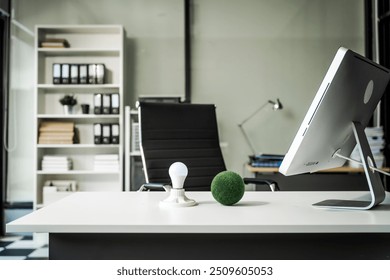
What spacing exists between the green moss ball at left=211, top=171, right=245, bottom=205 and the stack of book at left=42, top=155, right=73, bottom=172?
9.60ft

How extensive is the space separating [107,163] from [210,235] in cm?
302

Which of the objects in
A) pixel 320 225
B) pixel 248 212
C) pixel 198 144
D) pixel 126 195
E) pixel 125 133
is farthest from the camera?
pixel 125 133

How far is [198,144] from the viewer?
8.39 feet

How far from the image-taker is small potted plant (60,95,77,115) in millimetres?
4129

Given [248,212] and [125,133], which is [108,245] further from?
[125,133]

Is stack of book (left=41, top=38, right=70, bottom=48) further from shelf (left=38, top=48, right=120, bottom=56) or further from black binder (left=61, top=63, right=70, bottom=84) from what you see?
black binder (left=61, top=63, right=70, bottom=84)

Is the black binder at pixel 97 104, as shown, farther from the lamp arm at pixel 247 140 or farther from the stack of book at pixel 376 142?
the stack of book at pixel 376 142

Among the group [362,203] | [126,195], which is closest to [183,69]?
[126,195]

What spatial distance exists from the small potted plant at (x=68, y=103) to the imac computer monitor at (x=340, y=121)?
3.09 metres

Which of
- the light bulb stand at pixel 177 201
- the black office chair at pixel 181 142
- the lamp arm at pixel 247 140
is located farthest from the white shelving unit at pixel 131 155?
the light bulb stand at pixel 177 201

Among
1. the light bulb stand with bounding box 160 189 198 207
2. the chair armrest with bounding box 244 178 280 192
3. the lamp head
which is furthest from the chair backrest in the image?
the lamp head

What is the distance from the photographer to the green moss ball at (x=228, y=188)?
1480mm

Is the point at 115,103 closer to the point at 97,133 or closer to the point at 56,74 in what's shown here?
the point at 97,133

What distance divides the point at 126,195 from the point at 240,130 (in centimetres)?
272
